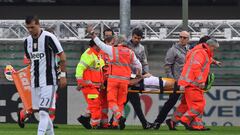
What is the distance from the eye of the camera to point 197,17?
34.1 metres

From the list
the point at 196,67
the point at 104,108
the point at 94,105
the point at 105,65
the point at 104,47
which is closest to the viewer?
the point at 104,47

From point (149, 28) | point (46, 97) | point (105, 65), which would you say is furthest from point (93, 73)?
point (149, 28)

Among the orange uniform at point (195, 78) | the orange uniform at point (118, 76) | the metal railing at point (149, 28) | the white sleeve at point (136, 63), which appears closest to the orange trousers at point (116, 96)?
the orange uniform at point (118, 76)

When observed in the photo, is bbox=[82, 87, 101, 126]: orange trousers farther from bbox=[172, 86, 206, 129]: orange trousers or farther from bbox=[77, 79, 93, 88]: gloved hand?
bbox=[172, 86, 206, 129]: orange trousers

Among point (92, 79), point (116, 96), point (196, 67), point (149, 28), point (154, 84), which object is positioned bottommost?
point (116, 96)

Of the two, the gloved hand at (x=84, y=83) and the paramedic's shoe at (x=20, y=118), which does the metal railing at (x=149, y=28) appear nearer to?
the paramedic's shoe at (x=20, y=118)

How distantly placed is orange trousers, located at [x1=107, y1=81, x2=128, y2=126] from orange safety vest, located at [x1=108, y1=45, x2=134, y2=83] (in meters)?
0.09

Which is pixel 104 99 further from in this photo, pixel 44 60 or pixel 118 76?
pixel 44 60

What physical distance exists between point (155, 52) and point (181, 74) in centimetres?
945

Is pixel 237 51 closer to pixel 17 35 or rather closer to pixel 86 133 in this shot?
pixel 17 35

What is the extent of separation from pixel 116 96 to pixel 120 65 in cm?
55

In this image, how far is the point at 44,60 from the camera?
45.3ft

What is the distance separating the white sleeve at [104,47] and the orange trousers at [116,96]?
1.76 ft

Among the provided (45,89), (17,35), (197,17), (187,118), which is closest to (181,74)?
(187,118)
